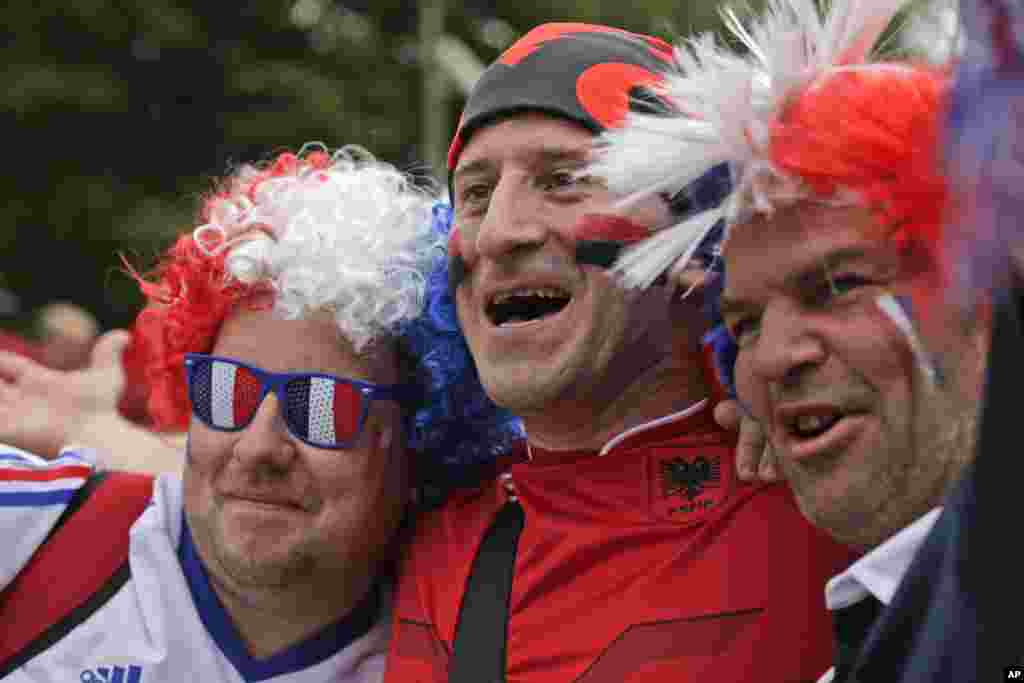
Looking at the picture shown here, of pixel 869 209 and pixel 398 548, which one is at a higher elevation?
pixel 869 209

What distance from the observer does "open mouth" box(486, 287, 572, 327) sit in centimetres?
267

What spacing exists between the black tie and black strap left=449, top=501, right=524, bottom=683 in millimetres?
808

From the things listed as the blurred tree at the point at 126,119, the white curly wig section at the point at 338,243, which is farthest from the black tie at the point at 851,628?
the blurred tree at the point at 126,119

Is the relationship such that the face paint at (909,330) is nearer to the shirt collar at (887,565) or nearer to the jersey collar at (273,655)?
the shirt collar at (887,565)

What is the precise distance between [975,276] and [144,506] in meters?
2.34

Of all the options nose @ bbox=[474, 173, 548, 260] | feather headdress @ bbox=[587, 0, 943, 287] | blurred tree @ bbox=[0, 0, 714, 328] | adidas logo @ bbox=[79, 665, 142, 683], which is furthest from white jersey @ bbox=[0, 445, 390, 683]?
blurred tree @ bbox=[0, 0, 714, 328]

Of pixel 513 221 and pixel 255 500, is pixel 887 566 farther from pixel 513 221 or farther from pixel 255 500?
pixel 255 500

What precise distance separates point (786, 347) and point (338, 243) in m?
1.50

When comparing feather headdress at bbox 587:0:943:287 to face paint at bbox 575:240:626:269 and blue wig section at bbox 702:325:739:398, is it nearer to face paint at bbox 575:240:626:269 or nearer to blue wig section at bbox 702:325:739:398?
Result: blue wig section at bbox 702:325:739:398

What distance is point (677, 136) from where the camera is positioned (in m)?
2.13

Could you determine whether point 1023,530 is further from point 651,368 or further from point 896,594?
point 651,368

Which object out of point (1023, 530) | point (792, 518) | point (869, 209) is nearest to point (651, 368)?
point (792, 518)

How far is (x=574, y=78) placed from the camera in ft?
8.91

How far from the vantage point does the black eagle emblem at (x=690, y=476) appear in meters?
2.58
